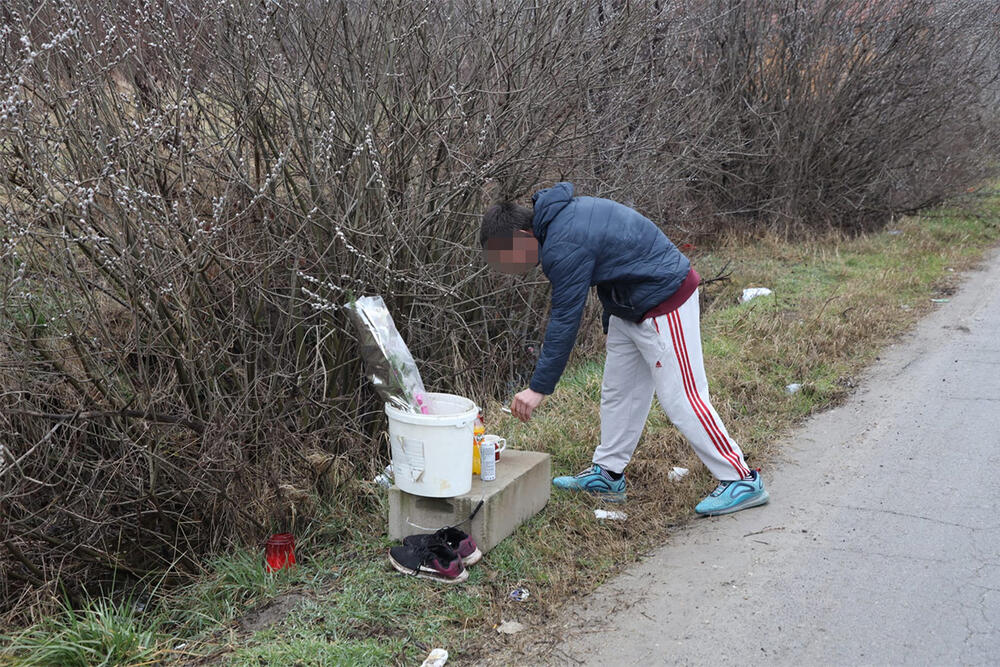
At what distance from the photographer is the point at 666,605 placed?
3.96 metres

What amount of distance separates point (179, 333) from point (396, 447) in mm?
1748

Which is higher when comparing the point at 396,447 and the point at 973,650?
the point at 396,447

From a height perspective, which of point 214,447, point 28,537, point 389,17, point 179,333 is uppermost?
point 389,17

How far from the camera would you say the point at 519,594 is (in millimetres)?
4094

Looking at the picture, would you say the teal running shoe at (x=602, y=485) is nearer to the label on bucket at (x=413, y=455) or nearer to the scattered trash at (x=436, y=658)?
the label on bucket at (x=413, y=455)

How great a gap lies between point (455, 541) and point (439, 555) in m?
0.15

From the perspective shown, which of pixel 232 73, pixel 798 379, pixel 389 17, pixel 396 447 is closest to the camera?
pixel 396 447

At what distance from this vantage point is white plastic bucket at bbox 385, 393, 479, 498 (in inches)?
165

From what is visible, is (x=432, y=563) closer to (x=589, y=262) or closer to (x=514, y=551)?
(x=514, y=551)

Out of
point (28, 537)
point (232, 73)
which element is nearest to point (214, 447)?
point (28, 537)

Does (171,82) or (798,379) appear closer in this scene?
(171,82)

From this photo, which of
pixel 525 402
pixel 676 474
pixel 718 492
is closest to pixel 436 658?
pixel 525 402

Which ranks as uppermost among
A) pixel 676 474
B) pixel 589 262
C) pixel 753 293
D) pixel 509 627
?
pixel 589 262

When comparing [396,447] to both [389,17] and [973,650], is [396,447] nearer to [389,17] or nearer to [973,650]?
[973,650]
